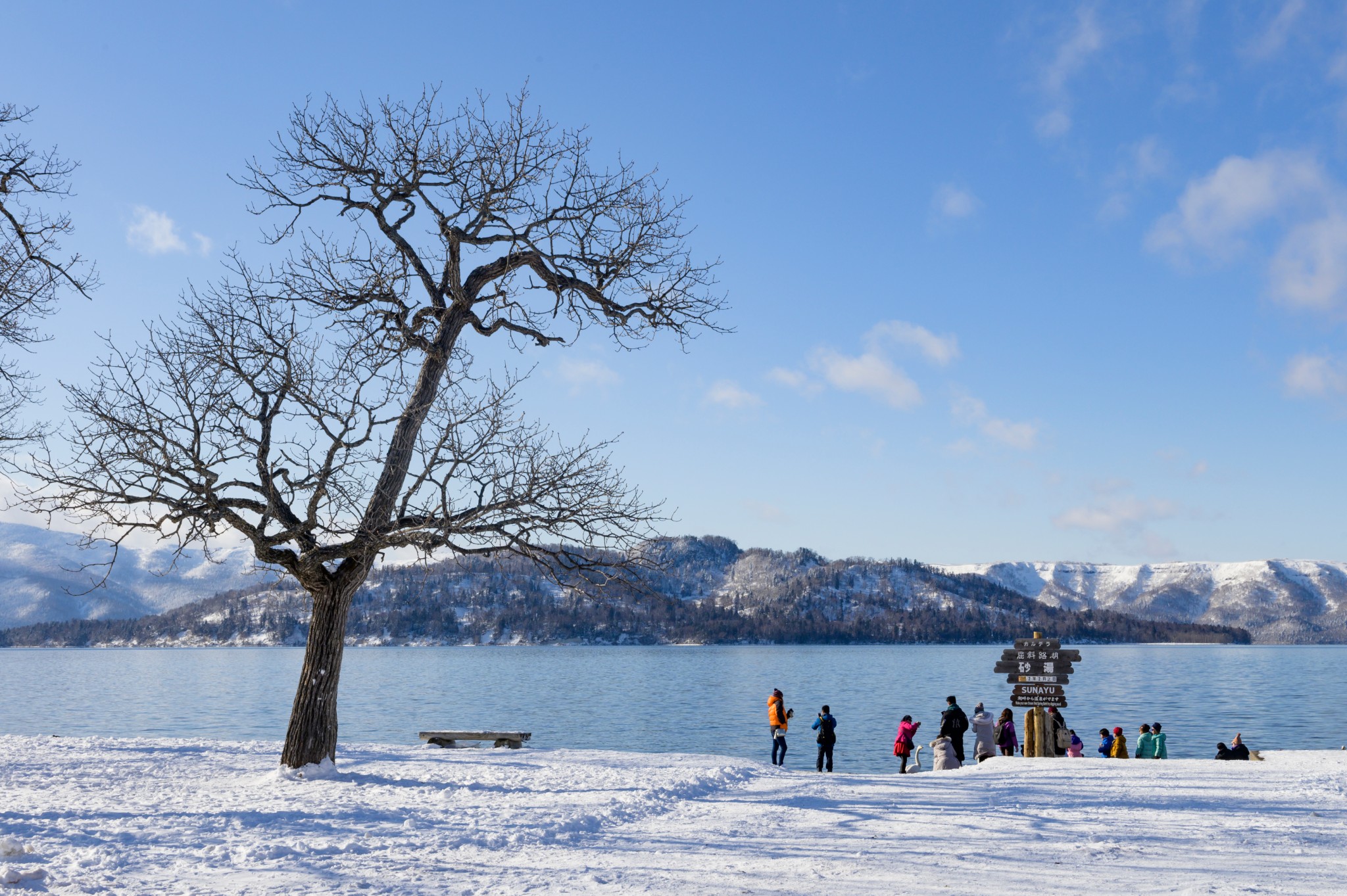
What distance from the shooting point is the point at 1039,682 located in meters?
20.8

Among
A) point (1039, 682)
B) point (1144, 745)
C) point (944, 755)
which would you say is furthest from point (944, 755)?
point (1144, 745)

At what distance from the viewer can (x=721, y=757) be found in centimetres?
1806

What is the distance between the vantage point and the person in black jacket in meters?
21.1

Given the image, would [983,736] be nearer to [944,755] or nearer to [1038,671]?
[1038,671]

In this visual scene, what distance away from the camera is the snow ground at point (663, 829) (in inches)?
310

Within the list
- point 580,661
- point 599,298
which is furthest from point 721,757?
point 580,661

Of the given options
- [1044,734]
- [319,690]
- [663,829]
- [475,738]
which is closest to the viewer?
[663,829]

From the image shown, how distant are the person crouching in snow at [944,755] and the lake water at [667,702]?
11.2 m

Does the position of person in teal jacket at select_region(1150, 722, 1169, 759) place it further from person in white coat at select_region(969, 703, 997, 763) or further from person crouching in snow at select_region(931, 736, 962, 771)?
person crouching in snow at select_region(931, 736, 962, 771)

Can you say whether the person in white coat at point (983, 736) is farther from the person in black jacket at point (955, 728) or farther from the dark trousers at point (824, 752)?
the dark trousers at point (824, 752)

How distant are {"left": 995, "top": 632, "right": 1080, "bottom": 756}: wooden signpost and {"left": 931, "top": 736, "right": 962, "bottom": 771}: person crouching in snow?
1.76 m

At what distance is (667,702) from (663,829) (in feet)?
174

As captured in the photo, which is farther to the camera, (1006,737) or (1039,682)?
(1006,737)

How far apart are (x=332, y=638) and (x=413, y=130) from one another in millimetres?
8151
